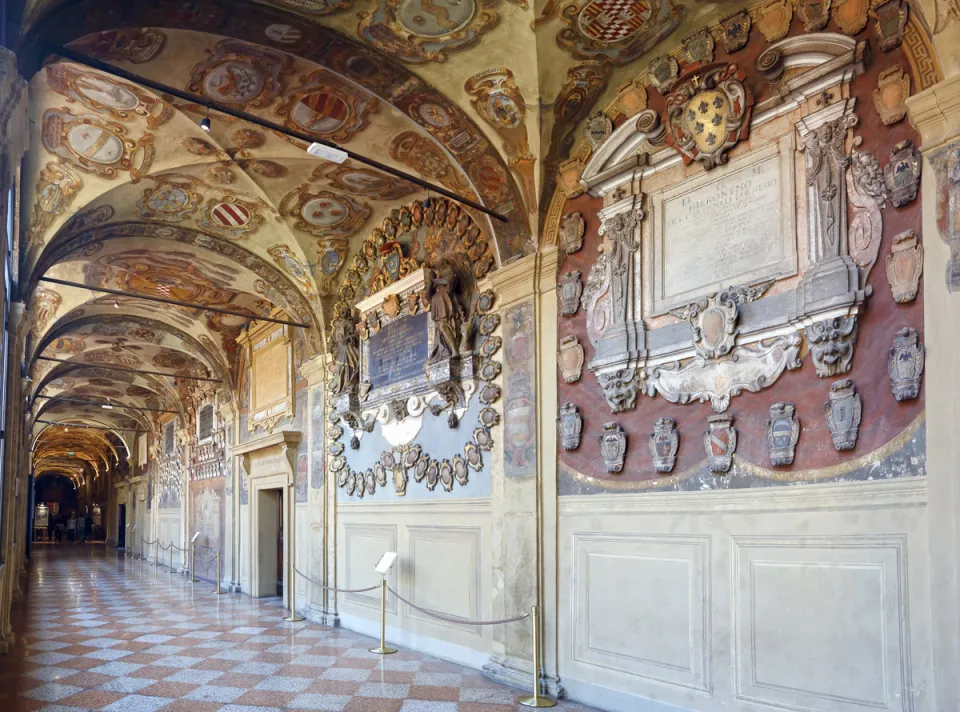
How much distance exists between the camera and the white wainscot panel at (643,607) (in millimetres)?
6195

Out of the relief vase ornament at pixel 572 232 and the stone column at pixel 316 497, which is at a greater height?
the relief vase ornament at pixel 572 232

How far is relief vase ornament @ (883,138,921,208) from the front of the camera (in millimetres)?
5012

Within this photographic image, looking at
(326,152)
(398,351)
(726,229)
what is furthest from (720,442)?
(398,351)

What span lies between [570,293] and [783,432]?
272 cm

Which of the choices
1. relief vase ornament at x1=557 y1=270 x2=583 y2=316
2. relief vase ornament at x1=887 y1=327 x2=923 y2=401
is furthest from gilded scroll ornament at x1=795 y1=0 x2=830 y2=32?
relief vase ornament at x1=557 y1=270 x2=583 y2=316

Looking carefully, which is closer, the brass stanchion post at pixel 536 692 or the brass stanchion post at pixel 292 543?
the brass stanchion post at pixel 536 692

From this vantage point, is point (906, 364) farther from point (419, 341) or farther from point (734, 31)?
point (419, 341)

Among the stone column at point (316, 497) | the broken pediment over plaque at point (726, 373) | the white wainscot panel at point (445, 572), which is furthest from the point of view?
the stone column at point (316, 497)

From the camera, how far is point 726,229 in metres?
6.31

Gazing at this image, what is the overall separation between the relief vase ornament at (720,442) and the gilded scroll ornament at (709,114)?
2.13 metres

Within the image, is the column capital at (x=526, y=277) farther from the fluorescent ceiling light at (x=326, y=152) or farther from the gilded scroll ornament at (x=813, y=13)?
the gilded scroll ornament at (x=813, y=13)

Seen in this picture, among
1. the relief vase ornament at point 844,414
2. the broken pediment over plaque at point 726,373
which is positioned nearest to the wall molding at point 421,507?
the broken pediment over plaque at point 726,373

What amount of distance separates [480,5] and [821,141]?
314 centimetres

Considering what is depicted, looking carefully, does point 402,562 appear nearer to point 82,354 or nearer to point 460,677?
point 460,677
